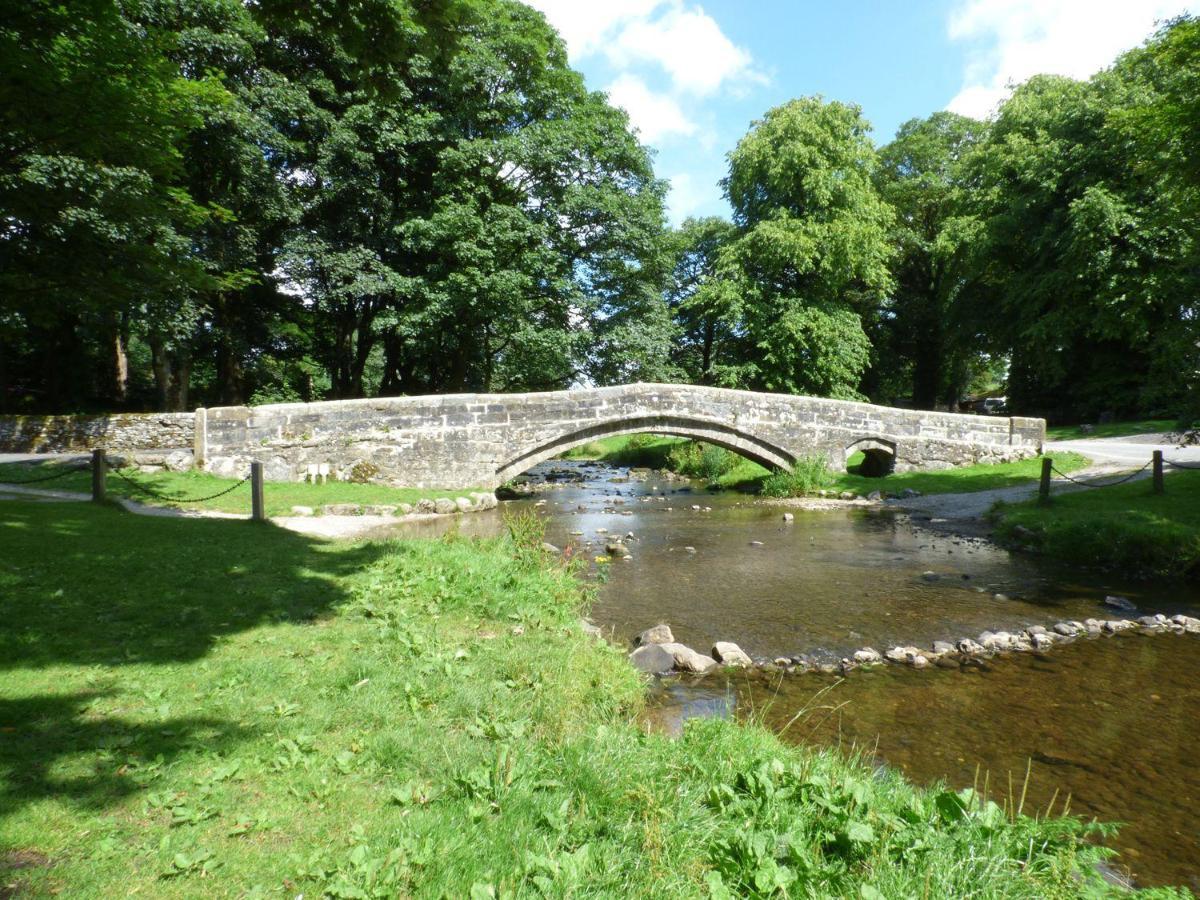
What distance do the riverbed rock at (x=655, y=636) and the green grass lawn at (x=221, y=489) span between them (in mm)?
7456

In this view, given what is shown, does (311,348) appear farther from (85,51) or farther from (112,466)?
(85,51)

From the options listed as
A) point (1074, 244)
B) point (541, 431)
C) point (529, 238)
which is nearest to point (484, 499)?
point (541, 431)

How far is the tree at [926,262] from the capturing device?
2845 cm

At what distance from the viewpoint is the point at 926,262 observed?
1253 inches

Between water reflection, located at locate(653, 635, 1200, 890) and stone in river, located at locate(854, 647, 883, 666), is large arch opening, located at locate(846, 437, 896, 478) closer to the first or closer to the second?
water reflection, located at locate(653, 635, 1200, 890)

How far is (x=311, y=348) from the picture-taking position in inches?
990

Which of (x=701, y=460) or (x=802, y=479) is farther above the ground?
(x=701, y=460)

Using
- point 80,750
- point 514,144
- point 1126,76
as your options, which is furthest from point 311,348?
point 1126,76

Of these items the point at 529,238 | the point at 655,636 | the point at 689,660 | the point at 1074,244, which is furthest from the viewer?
the point at 1074,244

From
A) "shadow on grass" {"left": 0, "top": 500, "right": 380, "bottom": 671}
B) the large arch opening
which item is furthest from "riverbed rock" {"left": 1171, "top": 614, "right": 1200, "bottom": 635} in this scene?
the large arch opening

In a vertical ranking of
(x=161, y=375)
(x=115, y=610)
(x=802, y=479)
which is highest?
(x=161, y=375)

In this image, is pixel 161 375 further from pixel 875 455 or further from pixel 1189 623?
pixel 1189 623

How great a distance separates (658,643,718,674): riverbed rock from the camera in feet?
17.7

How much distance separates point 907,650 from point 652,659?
2239 mm
